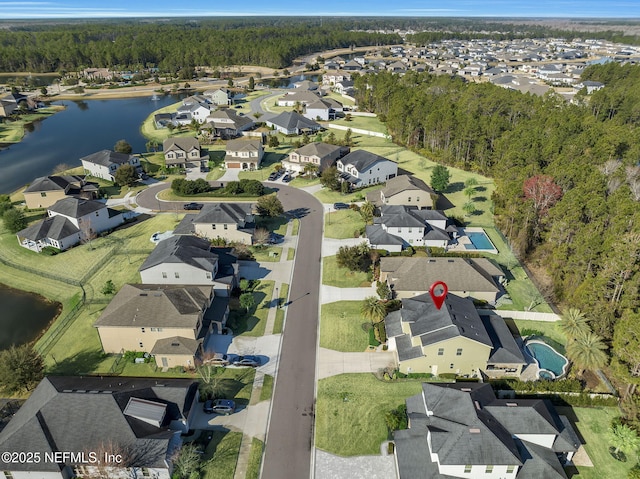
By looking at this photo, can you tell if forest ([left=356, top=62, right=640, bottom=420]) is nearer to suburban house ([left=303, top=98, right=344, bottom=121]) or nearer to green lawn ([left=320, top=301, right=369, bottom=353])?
suburban house ([left=303, top=98, right=344, bottom=121])

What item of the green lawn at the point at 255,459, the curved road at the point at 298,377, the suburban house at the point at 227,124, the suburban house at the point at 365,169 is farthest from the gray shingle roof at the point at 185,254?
the suburban house at the point at 227,124

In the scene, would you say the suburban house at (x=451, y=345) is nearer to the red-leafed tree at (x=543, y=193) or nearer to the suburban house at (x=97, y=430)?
→ the suburban house at (x=97, y=430)

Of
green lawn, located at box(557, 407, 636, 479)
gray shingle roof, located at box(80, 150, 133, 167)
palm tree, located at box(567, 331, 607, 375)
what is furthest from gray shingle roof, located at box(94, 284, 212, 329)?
Result: gray shingle roof, located at box(80, 150, 133, 167)

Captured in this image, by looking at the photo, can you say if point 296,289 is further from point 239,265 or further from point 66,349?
point 66,349

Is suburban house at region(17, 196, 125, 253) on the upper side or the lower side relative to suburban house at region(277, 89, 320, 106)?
lower

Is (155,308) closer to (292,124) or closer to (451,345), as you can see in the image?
(451,345)

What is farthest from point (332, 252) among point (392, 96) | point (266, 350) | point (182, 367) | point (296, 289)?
point (392, 96)

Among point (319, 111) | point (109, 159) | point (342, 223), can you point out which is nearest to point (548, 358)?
point (342, 223)
